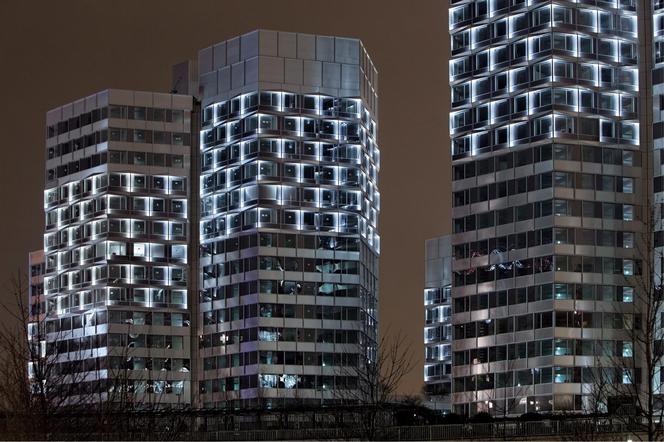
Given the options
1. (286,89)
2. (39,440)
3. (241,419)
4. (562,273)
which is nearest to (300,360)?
(241,419)

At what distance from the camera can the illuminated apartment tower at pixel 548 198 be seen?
158m

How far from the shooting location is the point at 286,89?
199250mm

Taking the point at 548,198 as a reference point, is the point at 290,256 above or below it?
below

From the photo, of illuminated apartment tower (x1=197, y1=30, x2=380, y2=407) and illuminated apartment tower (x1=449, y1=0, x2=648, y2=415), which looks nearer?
illuminated apartment tower (x1=449, y1=0, x2=648, y2=415)

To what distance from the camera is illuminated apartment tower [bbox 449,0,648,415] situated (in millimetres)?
157500

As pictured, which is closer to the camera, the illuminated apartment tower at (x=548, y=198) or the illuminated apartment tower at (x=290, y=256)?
the illuminated apartment tower at (x=548, y=198)

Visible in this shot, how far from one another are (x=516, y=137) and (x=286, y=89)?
4486 centimetres

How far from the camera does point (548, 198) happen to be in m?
160

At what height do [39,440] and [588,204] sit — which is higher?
[588,204]

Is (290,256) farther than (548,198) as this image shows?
Yes

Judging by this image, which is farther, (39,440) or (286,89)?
(286,89)

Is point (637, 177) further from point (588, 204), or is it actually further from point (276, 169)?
point (276, 169)

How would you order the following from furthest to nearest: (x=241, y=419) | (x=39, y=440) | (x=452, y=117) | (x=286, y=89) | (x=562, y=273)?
1. (x=286, y=89)
2. (x=241, y=419)
3. (x=452, y=117)
4. (x=562, y=273)
5. (x=39, y=440)

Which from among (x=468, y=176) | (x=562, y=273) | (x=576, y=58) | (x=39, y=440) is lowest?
(x=39, y=440)
